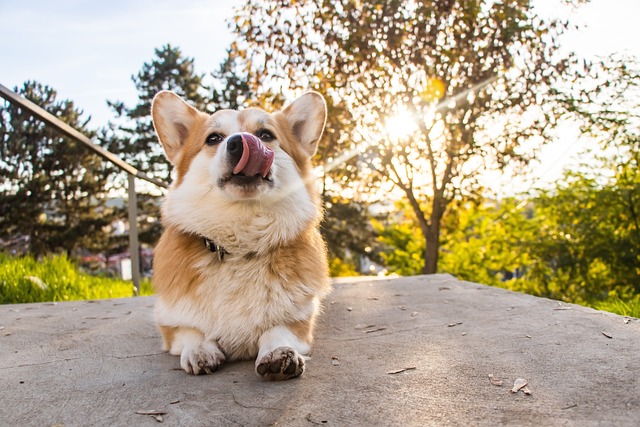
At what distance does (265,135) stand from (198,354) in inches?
44.0

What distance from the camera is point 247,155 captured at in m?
2.22

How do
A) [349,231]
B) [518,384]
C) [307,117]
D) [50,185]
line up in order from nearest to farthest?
[518,384]
[307,117]
[50,185]
[349,231]

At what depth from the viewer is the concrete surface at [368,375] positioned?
5.22ft

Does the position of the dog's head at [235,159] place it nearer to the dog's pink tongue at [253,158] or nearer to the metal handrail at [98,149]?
the dog's pink tongue at [253,158]

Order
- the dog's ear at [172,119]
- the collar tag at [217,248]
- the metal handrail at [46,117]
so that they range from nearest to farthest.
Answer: the collar tag at [217,248], the dog's ear at [172,119], the metal handrail at [46,117]

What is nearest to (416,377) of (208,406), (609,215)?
(208,406)

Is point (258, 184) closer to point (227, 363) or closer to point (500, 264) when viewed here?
point (227, 363)

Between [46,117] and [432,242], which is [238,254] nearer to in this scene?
[46,117]

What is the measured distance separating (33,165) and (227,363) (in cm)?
2065

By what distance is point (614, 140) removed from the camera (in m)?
6.22

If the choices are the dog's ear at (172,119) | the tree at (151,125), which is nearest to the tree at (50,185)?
the tree at (151,125)

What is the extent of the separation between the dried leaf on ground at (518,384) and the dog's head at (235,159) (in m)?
1.20

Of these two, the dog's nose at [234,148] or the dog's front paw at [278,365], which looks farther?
the dog's nose at [234,148]

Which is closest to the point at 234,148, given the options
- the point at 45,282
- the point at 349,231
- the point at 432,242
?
the point at 45,282
